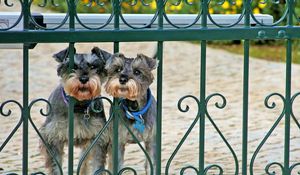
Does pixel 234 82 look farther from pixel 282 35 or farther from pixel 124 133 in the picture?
pixel 282 35

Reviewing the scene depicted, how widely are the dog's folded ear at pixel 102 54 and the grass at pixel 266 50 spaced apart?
27.3 feet

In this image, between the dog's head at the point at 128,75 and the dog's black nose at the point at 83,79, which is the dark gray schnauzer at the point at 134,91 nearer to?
the dog's head at the point at 128,75

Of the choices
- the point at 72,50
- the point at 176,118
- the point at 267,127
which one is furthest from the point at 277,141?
the point at 72,50

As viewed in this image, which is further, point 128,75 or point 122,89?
point 128,75

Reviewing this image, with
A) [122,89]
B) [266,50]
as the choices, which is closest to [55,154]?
[122,89]

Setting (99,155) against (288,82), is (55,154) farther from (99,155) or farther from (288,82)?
(288,82)

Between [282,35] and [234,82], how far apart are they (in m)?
6.57

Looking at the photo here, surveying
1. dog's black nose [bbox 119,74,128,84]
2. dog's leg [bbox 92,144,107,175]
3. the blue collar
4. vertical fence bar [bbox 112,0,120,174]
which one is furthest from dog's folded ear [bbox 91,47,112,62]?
dog's leg [bbox 92,144,107,175]

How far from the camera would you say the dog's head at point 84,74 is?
212 inches

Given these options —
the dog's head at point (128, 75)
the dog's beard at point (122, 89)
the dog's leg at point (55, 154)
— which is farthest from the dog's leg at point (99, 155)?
the dog's beard at point (122, 89)

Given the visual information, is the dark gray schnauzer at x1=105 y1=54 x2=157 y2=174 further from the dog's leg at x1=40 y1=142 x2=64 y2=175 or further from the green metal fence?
the dog's leg at x1=40 y1=142 x2=64 y2=175

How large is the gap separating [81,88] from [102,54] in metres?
0.31

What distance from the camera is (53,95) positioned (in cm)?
614

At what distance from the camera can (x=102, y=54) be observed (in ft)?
18.4
